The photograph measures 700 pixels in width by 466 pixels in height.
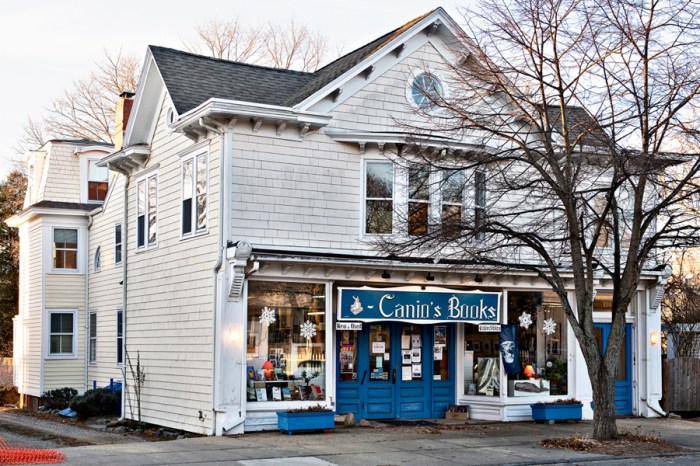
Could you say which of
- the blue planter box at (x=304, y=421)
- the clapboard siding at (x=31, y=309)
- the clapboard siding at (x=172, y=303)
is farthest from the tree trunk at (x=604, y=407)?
the clapboard siding at (x=31, y=309)

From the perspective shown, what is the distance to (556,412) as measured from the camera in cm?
2095

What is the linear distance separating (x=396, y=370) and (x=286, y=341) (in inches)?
122

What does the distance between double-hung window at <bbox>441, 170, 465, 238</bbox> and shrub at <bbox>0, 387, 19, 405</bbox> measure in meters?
Answer: 20.8

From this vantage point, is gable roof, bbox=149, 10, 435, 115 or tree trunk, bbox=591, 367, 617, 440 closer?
tree trunk, bbox=591, 367, 617, 440

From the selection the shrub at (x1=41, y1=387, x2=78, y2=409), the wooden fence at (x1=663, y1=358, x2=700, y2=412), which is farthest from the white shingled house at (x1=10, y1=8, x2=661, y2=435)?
the shrub at (x1=41, y1=387, x2=78, y2=409)

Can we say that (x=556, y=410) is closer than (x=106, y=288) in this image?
Yes

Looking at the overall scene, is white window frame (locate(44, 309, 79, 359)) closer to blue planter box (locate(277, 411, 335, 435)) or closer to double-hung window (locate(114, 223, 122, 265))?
double-hung window (locate(114, 223, 122, 265))

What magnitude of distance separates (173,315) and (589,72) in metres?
10.6

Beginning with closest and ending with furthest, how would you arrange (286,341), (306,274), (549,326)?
(306,274)
(286,341)
(549,326)

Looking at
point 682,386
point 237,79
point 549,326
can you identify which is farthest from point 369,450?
point 682,386

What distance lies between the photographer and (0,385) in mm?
35125

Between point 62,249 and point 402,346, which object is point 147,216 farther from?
point 62,249

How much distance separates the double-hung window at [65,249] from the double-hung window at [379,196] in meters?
14.2

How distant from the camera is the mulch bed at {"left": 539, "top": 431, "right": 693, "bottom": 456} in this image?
16.3 metres
